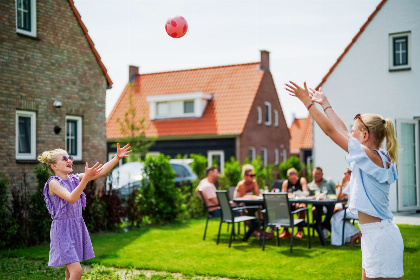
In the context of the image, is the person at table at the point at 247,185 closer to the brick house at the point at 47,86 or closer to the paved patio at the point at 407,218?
the paved patio at the point at 407,218

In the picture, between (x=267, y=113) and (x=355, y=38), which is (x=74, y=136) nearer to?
(x=355, y=38)

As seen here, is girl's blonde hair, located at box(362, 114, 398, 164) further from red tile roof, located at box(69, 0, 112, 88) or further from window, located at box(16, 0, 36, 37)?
red tile roof, located at box(69, 0, 112, 88)

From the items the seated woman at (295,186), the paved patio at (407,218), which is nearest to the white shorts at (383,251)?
the seated woman at (295,186)

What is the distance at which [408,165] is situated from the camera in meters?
16.0

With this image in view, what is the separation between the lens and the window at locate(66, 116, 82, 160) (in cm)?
1518

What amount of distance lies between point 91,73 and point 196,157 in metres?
5.07

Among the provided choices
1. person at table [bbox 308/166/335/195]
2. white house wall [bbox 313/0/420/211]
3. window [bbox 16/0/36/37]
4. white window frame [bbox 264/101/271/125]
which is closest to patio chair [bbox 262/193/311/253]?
person at table [bbox 308/166/335/195]

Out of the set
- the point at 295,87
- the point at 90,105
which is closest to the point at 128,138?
the point at 90,105

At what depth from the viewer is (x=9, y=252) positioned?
32.5 feet

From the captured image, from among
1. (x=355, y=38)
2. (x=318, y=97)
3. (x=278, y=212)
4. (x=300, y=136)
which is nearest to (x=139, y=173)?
(x=278, y=212)

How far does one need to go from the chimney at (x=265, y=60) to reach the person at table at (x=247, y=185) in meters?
21.3

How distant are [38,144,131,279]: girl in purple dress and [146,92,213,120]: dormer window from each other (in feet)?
86.0

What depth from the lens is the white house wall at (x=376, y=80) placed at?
1642cm

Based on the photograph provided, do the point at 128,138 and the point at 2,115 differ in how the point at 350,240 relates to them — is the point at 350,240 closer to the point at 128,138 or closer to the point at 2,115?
the point at 2,115
